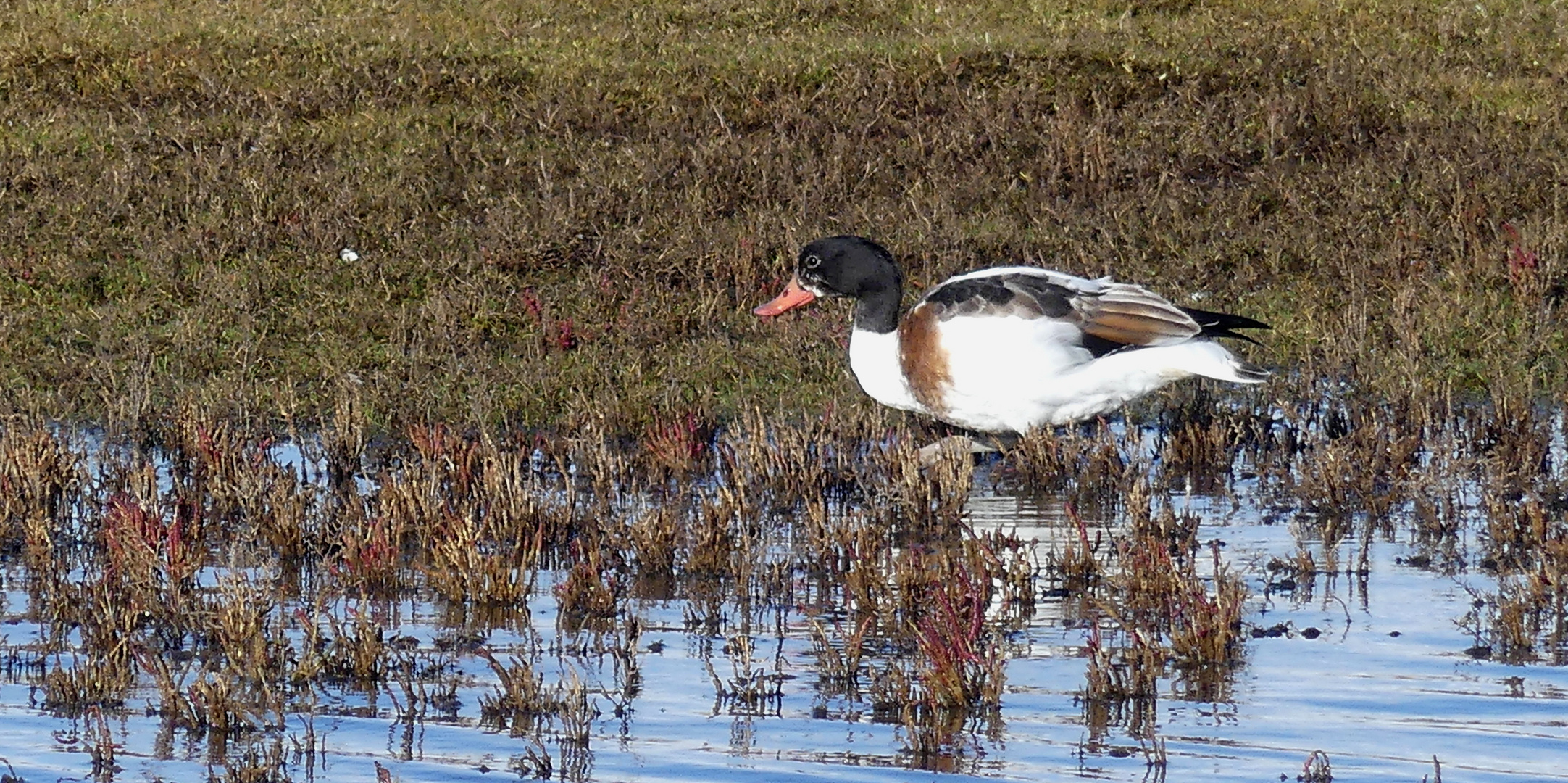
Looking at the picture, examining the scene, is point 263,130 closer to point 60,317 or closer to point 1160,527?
point 60,317

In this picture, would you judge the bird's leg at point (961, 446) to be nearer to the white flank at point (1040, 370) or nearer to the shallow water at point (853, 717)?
the white flank at point (1040, 370)

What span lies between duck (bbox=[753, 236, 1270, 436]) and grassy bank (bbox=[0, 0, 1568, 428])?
25.7 inches

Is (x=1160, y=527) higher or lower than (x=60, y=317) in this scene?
lower

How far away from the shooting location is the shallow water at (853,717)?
5.07m

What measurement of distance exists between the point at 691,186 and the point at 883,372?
4.25 meters

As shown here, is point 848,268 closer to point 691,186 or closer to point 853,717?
point 691,186

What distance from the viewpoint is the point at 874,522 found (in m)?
7.52

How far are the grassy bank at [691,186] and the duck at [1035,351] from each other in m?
0.65

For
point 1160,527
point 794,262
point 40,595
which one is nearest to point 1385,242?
point 794,262

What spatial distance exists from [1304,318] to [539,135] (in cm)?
523

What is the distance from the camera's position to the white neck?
8797 mm

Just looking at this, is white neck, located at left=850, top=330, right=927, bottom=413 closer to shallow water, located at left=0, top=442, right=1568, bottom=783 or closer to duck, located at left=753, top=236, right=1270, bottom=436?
duck, located at left=753, top=236, right=1270, bottom=436

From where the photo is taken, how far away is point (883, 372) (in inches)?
348

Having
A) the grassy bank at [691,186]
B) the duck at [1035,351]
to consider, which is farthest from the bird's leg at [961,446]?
the grassy bank at [691,186]
